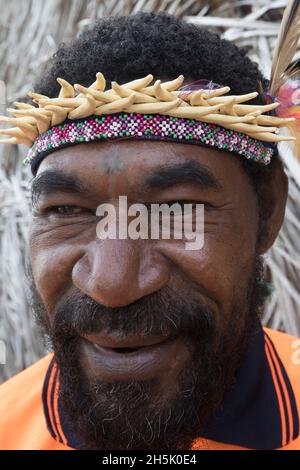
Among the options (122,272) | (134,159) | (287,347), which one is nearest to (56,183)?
(134,159)

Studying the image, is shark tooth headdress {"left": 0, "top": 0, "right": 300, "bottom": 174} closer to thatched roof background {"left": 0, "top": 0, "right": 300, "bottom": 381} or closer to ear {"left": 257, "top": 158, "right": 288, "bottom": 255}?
ear {"left": 257, "top": 158, "right": 288, "bottom": 255}

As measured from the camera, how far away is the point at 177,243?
66.6 inches

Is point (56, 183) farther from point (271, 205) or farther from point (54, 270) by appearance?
point (271, 205)

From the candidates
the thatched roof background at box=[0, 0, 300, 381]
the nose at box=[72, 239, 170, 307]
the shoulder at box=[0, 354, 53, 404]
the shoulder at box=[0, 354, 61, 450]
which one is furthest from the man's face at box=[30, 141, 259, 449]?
the thatched roof background at box=[0, 0, 300, 381]

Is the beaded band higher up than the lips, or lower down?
higher up

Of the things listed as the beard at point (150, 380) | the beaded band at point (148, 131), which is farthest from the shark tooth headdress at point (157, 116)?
the beard at point (150, 380)

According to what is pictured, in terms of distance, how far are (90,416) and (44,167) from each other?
78cm

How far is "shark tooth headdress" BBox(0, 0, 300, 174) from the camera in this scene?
5.41ft

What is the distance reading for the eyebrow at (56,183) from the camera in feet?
5.58

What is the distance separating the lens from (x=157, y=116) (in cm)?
167

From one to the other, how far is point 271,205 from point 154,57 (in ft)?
2.24

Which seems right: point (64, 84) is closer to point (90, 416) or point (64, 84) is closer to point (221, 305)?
point (221, 305)

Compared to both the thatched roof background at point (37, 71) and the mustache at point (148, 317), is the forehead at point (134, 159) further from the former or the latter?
the thatched roof background at point (37, 71)

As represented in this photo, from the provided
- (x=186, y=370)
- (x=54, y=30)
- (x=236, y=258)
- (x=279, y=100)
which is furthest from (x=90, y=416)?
(x=54, y=30)
